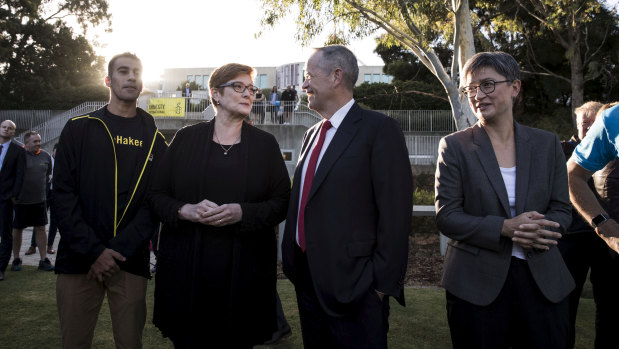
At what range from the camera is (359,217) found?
2.54 meters

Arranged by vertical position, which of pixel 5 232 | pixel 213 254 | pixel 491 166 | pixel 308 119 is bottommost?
pixel 5 232

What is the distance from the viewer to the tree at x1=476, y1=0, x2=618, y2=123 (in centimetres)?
2175

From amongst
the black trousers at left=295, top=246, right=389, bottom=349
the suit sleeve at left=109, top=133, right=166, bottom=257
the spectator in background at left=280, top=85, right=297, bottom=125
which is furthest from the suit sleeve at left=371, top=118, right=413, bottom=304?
the spectator in background at left=280, top=85, right=297, bottom=125

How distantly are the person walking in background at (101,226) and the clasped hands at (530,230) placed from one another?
222cm

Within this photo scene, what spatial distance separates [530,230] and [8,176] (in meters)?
7.65

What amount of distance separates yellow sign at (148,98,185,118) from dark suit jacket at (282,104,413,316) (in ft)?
89.2

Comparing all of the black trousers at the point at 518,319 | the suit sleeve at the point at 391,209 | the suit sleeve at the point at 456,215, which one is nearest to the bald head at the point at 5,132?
the suit sleeve at the point at 391,209

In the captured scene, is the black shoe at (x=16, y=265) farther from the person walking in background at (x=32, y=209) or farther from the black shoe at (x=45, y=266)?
the black shoe at (x=45, y=266)

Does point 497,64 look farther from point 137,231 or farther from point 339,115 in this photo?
point 137,231

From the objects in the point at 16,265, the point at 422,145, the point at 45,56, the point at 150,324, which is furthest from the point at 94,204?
the point at 45,56

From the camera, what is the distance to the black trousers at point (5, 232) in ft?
23.1

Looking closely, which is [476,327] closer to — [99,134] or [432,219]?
[99,134]

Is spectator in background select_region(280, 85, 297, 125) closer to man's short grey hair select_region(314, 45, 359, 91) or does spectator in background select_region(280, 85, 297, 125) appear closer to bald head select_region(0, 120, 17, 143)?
bald head select_region(0, 120, 17, 143)

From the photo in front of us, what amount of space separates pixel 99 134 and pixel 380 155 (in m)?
1.92
